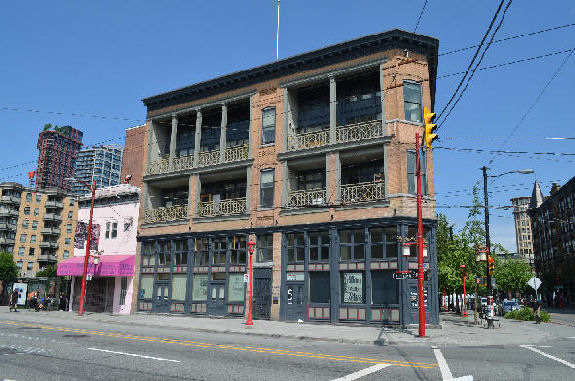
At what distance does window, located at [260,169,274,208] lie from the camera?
28.9 m

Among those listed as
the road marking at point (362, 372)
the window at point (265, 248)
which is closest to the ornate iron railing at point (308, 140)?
the window at point (265, 248)

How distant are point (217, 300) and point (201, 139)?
1255 centimetres

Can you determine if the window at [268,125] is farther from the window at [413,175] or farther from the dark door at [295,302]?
the dark door at [295,302]

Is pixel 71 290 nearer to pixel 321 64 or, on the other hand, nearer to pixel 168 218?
pixel 168 218

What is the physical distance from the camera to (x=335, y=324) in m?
24.7

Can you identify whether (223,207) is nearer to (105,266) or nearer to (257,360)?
(105,266)

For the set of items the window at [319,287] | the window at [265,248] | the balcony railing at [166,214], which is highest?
the balcony railing at [166,214]

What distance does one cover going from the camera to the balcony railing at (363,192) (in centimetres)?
2539

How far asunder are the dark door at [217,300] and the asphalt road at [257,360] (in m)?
12.3

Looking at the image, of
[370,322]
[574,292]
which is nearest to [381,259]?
[370,322]

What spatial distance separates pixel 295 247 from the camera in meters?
27.3

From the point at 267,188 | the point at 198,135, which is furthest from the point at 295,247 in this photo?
the point at 198,135

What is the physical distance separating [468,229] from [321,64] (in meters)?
16.7

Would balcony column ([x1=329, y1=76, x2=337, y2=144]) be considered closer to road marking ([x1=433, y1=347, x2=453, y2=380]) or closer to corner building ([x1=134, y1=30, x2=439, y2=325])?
corner building ([x1=134, y1=30, x2=439, y2=325])
